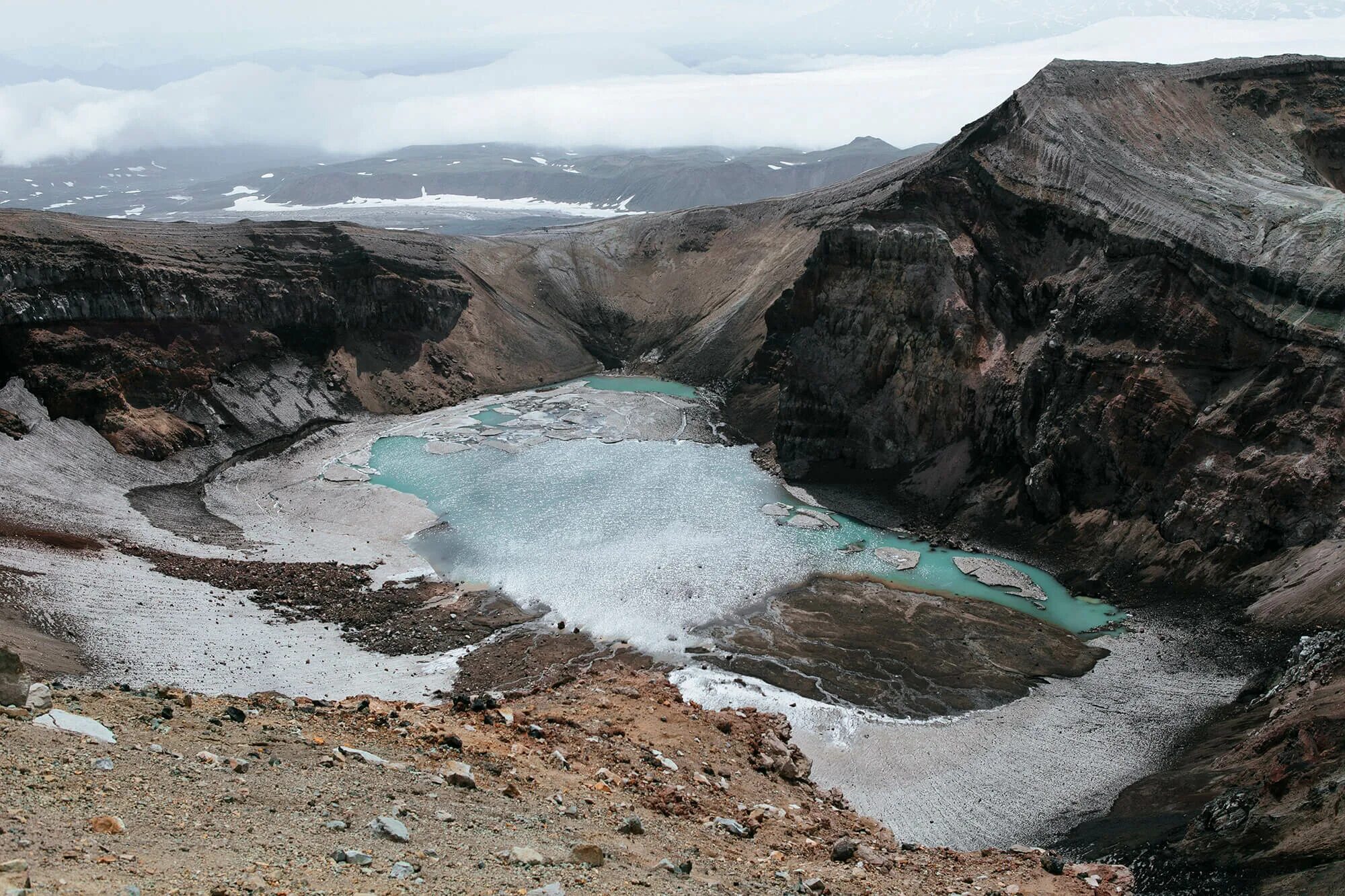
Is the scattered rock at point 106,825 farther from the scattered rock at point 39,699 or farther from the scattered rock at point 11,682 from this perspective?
the scattered rock at point 11,682

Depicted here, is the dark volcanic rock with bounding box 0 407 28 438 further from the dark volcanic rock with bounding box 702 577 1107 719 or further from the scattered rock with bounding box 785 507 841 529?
the scattered rock with bounding box 785 507 841 529

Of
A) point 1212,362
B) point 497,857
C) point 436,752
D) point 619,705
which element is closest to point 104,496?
point 619,705

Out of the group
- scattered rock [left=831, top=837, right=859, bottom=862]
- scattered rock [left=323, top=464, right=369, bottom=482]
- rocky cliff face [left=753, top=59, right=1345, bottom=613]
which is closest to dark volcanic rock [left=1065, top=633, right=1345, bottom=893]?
scattered rock [left=831, top=837, right=859, bottom=862]

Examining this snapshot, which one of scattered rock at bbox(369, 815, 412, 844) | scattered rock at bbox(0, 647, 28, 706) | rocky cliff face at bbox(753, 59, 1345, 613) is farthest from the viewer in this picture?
rocky cliff face at bbox(753, 59, 1345, 613)

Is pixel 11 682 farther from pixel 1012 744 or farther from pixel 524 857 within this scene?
pixel 1012 744

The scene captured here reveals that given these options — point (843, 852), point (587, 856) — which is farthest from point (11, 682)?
point (843, 852)

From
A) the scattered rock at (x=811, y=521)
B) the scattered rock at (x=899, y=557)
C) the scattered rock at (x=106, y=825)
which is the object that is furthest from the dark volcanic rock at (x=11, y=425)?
the scattered rock at (x=106, y=825)

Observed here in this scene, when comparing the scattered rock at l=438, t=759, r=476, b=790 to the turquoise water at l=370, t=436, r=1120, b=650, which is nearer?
the scattered rock at l=438, t=759, r=476, b=790
